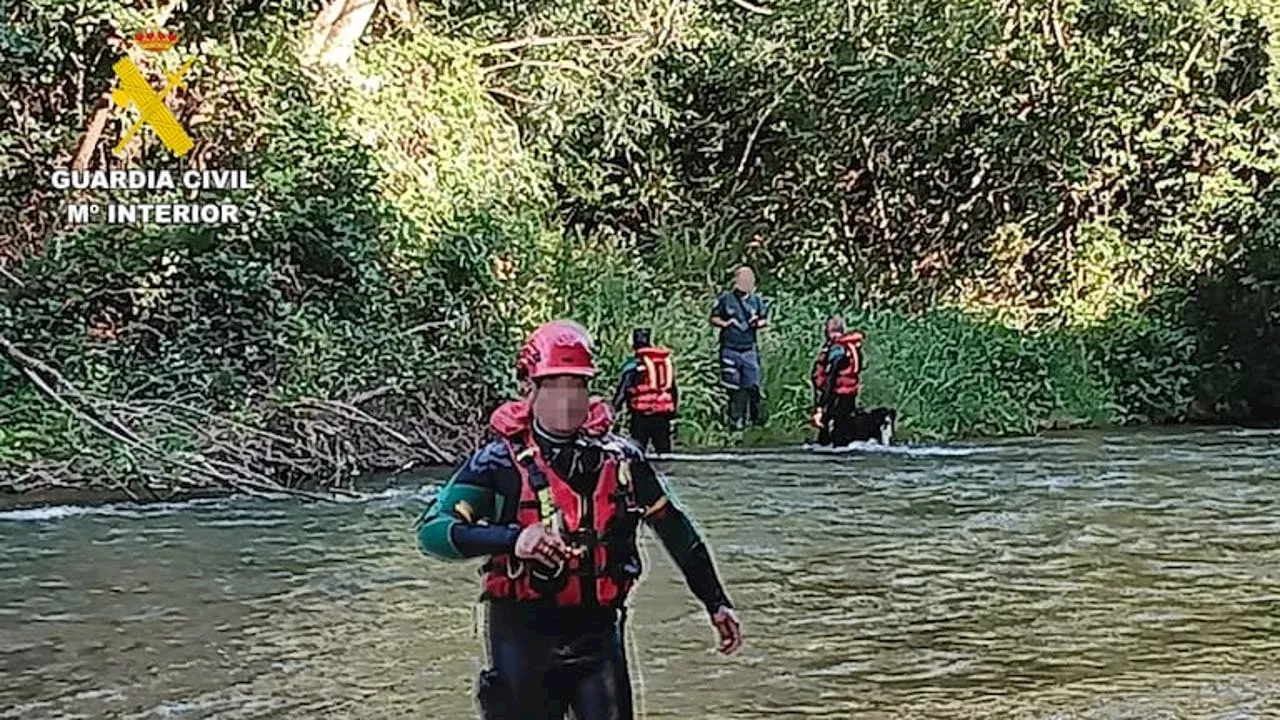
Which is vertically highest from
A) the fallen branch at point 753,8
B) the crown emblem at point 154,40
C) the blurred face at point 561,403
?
the fallen branch at point 753,8

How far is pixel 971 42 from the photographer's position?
22344 mm

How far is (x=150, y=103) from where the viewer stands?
16359 millimetres

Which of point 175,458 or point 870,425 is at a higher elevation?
point 870,425

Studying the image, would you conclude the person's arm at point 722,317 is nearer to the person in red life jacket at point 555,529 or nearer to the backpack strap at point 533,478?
the person in red life jacket at point 555,529

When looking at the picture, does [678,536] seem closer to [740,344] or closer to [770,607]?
[770,607]

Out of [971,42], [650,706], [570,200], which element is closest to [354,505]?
Result: [650,706]

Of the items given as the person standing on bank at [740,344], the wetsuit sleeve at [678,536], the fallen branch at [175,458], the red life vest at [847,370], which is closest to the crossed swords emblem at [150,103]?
the fallen branch at [175,458]

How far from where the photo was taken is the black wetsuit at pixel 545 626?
4.79m

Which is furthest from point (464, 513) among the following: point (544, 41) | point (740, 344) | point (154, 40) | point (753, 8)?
point (753, 8)

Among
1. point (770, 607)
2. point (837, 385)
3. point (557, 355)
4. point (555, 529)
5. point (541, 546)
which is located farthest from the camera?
point (837, 385)

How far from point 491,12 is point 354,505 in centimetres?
692

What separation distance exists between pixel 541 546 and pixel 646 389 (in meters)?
10.9

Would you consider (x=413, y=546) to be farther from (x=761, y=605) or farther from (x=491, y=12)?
(x=491, y=12)

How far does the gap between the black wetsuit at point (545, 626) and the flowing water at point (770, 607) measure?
8.31 feet
